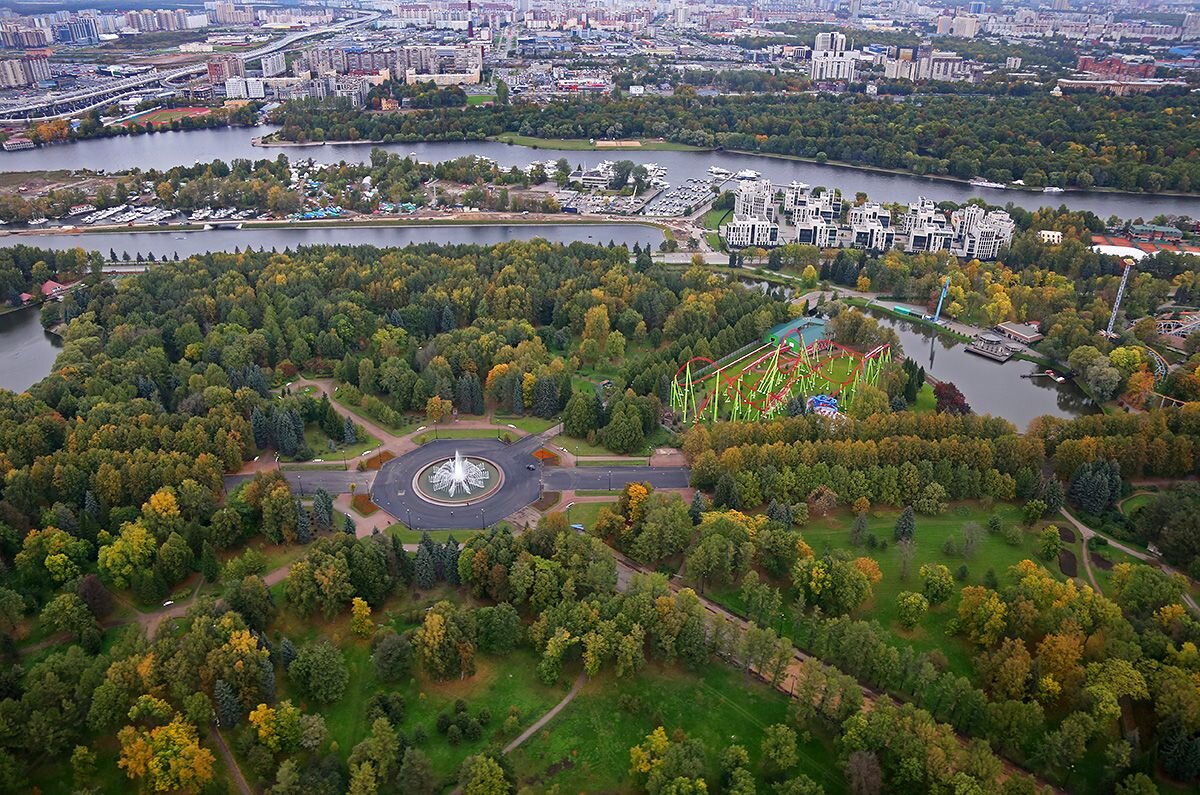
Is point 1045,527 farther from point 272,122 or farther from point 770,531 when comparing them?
point 272,122

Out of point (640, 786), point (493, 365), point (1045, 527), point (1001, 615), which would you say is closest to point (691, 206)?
point (493, 365)

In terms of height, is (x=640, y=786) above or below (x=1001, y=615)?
below

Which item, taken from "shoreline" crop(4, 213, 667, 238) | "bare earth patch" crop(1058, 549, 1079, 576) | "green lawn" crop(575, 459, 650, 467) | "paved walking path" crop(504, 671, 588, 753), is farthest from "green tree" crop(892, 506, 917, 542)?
"shoreline" crop(4, 213, 667, 238)

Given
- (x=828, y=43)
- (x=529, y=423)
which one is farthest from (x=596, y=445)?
(x=828, y=43)

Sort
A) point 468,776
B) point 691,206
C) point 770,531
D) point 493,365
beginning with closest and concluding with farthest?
1. point 468,776
2. point 770,531
3. point 493,365
4. point 691,206

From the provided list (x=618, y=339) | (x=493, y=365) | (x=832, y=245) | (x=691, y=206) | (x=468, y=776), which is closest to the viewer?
(x=468, y=776)

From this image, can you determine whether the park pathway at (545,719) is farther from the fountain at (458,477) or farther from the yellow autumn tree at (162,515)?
the yellow autumn tree at (162,515)

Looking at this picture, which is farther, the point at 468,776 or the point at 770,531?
the point at 770,531
